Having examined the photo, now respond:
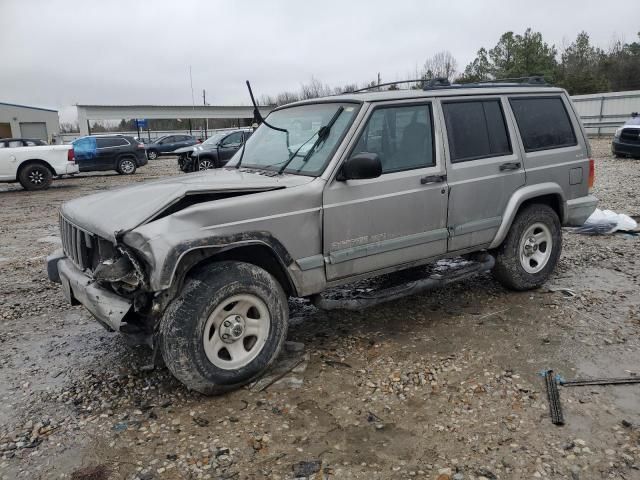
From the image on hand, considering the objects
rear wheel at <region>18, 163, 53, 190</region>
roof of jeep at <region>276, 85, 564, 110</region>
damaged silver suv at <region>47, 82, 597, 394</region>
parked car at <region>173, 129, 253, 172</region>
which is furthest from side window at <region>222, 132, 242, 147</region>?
roof of jeep at <region>276, 85, 564, 110</region>

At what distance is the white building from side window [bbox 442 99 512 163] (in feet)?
165

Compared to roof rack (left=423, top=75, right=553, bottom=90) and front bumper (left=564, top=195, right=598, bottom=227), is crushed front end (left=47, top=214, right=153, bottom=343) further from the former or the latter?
front bumper (left=564, top=195, right=598, bottom=227)

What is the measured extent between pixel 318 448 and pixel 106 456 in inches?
46.7

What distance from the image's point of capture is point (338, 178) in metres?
3.75

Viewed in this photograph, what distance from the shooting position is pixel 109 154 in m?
20.3

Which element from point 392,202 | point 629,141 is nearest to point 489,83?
point 392,202

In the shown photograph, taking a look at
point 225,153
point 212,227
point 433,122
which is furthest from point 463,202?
point 225,153

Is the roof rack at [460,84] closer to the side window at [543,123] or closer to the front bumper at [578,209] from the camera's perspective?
the side window at [543,123]

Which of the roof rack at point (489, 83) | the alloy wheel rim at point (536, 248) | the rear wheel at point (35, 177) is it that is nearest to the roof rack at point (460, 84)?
the roof rack at point (489, 83)

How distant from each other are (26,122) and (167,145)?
1039 inches

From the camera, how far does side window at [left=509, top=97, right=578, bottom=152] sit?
4910mm

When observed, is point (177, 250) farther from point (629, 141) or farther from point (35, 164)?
point (629, 141)

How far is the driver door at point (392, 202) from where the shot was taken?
3.79 metres

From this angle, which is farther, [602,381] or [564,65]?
[564,65]
